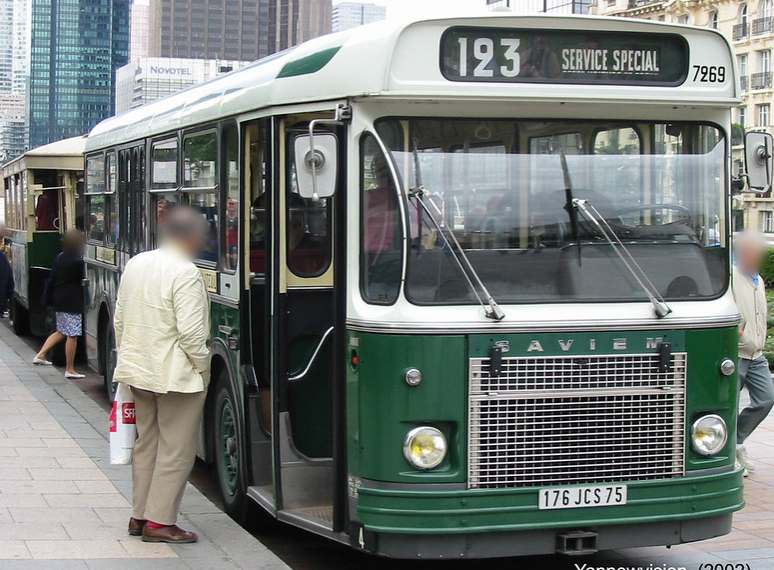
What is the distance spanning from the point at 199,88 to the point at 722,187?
4.47 m

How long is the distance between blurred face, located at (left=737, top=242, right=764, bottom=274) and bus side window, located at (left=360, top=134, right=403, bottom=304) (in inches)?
142

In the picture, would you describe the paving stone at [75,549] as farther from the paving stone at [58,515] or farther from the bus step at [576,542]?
the bus step at [576,542]

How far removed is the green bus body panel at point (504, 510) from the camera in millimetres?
5699

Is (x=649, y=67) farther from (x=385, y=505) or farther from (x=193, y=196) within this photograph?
(x=193, y=196)

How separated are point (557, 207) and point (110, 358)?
278 inches

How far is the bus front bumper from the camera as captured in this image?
5711 millimetres

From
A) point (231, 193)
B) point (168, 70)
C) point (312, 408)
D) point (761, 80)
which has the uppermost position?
point (168, 70)

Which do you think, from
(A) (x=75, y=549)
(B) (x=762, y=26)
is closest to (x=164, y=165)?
(A) (x=75, y=549)

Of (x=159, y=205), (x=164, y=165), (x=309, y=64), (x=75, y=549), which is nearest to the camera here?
(x=75, y=549)

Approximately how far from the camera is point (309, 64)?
254 inches

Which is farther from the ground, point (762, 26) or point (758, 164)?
point (762, 26)

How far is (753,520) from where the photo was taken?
318 inches

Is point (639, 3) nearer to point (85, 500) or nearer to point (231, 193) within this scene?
point (231, 193)

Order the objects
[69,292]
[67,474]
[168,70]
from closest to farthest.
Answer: [67,474] → [69,292] → [168,70]
